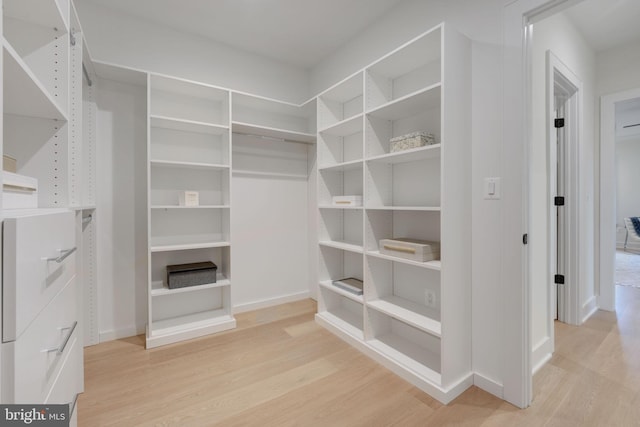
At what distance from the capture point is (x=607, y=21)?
236 cm

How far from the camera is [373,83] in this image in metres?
2.15

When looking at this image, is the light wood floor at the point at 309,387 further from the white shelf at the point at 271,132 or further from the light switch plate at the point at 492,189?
the white shelf at the point at 271,132

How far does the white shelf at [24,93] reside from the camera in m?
0.81

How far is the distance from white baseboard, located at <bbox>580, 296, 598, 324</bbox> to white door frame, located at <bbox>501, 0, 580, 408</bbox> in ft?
5.79

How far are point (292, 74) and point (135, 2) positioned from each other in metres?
1.51

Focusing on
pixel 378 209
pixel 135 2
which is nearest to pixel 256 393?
pixel 378 209

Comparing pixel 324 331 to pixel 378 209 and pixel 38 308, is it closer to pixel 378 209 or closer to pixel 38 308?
pixel 378 209

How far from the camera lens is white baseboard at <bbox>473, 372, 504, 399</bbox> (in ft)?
5.24

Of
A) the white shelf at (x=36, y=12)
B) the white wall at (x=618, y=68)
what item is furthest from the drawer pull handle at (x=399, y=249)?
the white wall at (x=618, y=68)

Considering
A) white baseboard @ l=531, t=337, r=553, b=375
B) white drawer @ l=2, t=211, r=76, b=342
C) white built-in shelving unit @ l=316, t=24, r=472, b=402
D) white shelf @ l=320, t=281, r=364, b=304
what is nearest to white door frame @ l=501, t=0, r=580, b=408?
white built-in shelving unit @ l=316, t=24, r=472, b=402

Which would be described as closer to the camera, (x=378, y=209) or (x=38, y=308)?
(x=38, y=308)

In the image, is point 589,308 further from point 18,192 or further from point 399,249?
point 18,192

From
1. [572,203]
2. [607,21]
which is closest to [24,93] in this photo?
[572,203]

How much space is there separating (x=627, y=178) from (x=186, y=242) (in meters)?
9.44
